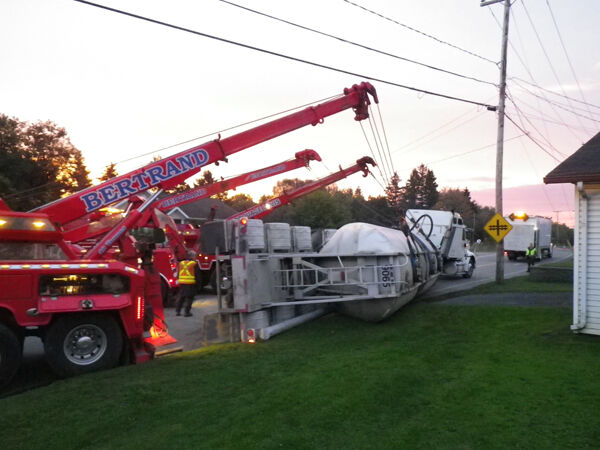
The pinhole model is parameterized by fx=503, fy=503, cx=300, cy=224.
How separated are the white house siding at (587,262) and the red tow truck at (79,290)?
283 inches

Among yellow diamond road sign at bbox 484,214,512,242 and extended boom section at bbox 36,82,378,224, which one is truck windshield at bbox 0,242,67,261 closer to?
extended boom section at bbox 36,82,378,224

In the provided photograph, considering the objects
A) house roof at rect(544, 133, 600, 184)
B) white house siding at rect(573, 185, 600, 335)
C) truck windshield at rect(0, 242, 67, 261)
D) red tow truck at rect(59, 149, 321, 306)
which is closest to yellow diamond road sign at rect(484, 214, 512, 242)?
red tow truck at rect(59, 149, 321, 306)

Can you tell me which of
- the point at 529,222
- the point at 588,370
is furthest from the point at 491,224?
the point at 529,222

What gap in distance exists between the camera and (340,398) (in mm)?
5723

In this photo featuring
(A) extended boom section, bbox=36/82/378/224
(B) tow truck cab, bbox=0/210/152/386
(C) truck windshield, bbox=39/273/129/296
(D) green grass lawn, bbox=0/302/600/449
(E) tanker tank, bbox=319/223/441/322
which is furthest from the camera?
(E) tanker tank, bbox=319/223/441/322

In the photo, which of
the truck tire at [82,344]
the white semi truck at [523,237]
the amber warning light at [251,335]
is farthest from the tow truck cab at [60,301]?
the white semi truck at [523,237]

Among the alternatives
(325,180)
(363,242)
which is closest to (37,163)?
(325,180)

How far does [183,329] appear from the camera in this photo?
11750 millimetres

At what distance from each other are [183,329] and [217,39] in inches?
261

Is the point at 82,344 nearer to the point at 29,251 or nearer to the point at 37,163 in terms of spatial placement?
the point at 29,251

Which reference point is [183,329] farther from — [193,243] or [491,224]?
[491,224]

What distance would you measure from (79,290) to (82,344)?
2.64 feet

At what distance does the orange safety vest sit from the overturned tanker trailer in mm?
3210

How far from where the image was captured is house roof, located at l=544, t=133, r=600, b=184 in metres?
8.24
